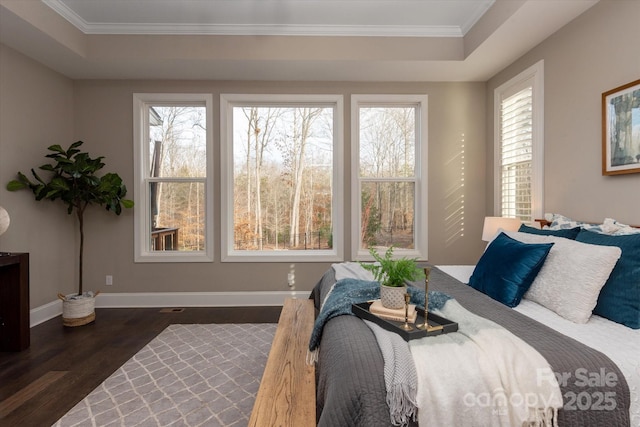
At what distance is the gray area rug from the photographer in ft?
6.76

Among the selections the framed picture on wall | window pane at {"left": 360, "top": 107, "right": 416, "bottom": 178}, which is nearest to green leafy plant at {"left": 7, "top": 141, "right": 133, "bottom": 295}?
window pane at {"left": 360, "top": 107, "right": 416, "bottom": 178}

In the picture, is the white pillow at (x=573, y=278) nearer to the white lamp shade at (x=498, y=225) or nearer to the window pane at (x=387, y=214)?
the white lamp shade at (x=498, y=225)

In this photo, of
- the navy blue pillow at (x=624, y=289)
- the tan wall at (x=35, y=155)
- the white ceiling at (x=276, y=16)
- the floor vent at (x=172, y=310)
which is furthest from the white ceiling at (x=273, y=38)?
the floor vent at (x=172, y=310)

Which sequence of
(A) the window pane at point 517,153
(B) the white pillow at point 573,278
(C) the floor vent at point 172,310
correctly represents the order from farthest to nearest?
(C) the floor vent at point 172,310 < (A) the window pane at point 517,153 < (B) the white pillow at point 573,278

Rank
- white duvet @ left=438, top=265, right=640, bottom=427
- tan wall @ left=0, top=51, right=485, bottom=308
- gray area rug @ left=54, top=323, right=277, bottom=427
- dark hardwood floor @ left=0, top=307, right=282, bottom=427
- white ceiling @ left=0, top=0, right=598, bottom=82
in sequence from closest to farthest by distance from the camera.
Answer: white duvet @ left=438, top=265, right=640, bottom=427
gray area rug @ left=54, top=323, right=277, bottom=427
dark hardwood floor @ left=0, top=307, right=282, bottom=427
white ceiling @ left=0, top=0, right=598, bottom=82
tan wall @ left=0, top=51, right=485, bottom=308

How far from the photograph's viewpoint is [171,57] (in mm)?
3541

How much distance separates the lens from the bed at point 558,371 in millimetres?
1216

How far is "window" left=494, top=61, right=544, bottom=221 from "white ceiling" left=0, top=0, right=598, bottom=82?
0.33 metres

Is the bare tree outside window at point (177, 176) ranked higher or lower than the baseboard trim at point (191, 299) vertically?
higher

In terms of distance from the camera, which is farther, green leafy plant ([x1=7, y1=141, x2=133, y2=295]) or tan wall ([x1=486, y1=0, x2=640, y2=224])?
green leafy plant ([x1=7, y1=141, x2=133, y2=295])

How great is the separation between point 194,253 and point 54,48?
243 centimetres

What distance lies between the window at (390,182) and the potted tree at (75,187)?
273 centimetres

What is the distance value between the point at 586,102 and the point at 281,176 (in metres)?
3.01

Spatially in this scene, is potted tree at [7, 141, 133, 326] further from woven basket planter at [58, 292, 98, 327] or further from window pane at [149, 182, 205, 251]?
window pane at [149, 182, 205, 251]
